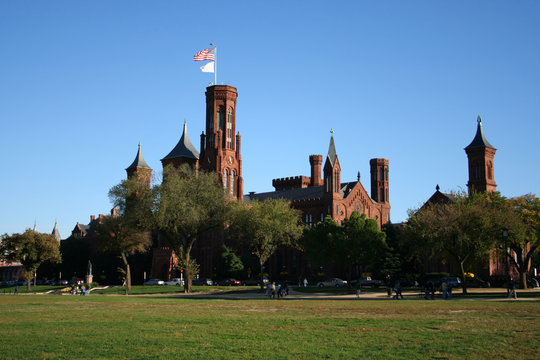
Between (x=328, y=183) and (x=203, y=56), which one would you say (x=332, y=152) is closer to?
(x=328, y=183)

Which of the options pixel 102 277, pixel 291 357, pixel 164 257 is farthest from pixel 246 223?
pixel 291 357

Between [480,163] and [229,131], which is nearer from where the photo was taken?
[480,163]

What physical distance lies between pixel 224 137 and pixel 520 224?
194ft

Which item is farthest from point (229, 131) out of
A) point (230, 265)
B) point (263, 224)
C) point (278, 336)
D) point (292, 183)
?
point (278, 336)

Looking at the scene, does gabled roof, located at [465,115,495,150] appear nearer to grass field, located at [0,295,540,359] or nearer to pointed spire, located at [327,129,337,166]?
pointed spire, located at [327,129,337,166]

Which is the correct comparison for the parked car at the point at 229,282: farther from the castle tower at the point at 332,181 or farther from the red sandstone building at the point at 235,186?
the castle tower at the point at 332,181

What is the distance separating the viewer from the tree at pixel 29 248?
260 feet

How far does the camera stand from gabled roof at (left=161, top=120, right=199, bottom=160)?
371ft

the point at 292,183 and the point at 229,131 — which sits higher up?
the point at 229,131

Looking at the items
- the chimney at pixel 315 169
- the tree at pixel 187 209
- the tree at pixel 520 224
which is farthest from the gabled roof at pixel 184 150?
the tree at pixel 520 224

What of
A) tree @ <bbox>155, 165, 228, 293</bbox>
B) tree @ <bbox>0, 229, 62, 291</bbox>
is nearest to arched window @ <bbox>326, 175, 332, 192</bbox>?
tree @ <bbox>155, 165, 228, 293</bbox>

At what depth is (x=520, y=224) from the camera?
189 ft

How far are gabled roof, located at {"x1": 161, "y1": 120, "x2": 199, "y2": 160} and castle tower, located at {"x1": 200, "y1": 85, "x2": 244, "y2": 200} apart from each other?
768 cm

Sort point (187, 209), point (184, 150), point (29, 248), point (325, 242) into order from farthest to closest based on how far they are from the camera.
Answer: point (184, 150)
point (29, 248)
point (325, 242)
point (187, 209)
